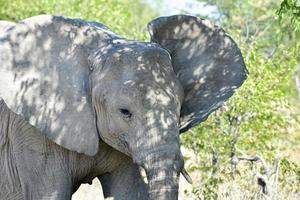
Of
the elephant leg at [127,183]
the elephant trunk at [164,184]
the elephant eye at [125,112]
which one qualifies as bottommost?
the elephant leg at [127,183]

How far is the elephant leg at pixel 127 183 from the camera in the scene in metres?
7.08

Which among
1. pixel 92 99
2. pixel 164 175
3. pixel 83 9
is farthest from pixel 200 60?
pixel 83 9

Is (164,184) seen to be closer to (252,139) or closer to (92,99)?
(92,99)

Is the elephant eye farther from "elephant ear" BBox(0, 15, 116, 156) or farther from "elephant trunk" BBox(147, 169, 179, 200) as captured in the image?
"elephant trunk" BBox(147, 169, 179, 200)

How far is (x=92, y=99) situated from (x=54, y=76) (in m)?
0.38

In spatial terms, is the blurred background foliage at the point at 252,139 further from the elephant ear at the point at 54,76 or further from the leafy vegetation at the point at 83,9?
the leafy vegetation at the point at 83,9

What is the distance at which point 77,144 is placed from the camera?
6.81 meters

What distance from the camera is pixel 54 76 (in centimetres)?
699

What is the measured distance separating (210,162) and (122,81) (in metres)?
4.76

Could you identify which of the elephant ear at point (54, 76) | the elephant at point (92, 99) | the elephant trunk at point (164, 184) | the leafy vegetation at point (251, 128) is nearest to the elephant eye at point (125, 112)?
the elephant at point (92, 99)

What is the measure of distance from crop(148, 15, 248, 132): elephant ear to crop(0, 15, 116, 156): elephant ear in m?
0.55

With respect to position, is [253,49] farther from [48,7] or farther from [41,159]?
[48,7]

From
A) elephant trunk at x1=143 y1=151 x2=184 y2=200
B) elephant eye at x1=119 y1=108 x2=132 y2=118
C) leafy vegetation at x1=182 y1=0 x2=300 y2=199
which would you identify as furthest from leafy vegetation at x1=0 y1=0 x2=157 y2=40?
elephant trunk at x1=143 y1=151 x2=184 y2=200

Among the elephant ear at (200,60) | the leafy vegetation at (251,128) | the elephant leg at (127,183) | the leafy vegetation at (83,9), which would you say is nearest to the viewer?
the elephant leg at (127,183)
